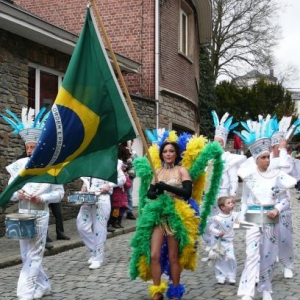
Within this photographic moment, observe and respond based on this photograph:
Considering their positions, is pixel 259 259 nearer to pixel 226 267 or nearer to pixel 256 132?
pixel 226 267

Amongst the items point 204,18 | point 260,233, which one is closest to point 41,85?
point 260,233

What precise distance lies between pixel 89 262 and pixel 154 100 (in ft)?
29.2

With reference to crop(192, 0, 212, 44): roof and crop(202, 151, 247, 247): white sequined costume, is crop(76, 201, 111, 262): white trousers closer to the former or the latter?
crop(202, 151, 247, 247): white sequined costume

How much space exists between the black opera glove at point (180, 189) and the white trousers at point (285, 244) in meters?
2.01

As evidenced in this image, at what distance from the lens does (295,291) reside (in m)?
6.85

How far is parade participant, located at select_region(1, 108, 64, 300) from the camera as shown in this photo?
6416mm

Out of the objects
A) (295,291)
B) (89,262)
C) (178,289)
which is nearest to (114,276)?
(89,262)

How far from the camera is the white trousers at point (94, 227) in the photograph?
8.59 m

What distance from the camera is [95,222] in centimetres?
873

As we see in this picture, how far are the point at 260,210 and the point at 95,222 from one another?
2.97m

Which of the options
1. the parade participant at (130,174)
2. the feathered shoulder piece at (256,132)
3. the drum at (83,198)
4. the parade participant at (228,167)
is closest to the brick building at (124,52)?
the parade participant at (130,174)

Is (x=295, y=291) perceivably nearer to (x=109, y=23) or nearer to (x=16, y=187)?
(x=16, y=187)

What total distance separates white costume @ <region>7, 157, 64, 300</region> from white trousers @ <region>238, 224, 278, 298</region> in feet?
7.17

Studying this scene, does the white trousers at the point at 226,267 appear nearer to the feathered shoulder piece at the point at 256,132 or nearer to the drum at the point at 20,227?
the feathered shoulder piece at the point at 256,132
